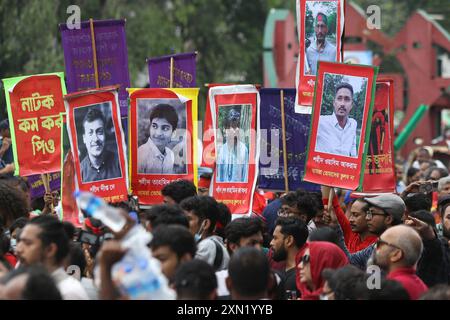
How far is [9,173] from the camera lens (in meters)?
11.8

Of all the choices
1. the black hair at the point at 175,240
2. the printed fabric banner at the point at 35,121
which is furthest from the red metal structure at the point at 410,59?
the black hair at the point at 175,240

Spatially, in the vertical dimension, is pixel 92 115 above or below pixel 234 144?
above

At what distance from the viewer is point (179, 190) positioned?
919 centimetres

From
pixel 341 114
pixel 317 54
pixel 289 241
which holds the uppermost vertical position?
pixel 317 54

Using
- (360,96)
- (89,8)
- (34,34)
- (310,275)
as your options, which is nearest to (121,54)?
(360,96)

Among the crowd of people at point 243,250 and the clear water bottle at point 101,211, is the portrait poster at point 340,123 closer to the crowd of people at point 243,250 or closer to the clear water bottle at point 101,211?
the crowd of people at point 243,250

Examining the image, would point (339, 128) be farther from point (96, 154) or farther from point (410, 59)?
point (410, 59)

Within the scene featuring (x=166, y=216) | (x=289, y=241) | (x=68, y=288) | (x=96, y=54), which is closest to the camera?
(x=68, y=288)

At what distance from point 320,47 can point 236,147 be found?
4.05 ft

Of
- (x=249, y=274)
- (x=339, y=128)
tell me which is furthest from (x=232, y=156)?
(x=249, y=274)

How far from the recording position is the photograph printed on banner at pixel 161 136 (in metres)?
10.0

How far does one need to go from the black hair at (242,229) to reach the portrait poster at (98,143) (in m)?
1.61
